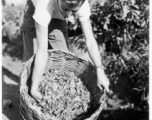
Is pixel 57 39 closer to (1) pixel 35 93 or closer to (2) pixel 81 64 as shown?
(2) pixel 81 64

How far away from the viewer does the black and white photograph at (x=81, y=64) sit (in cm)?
178

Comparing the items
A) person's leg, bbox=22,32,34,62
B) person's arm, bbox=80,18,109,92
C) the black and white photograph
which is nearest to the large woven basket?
the black and white photograph

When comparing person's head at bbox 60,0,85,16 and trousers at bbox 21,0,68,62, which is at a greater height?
person's head at bbox 60,0,85,16

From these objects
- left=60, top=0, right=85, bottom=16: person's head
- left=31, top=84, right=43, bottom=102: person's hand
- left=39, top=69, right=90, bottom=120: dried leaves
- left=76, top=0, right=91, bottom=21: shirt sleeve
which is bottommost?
left=39, top=69, right=90, bottom=120: dried leaves

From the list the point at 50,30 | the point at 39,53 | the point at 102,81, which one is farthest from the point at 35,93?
the point at 50,30

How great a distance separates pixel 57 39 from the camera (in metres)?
2.20

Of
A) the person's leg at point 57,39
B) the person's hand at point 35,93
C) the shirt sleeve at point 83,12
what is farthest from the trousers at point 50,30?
the person's hand at point 35,93

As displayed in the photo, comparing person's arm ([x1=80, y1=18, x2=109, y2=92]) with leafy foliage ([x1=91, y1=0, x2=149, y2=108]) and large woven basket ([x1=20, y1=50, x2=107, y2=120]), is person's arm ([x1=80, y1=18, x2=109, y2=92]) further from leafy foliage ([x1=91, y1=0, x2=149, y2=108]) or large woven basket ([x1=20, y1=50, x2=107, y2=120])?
leafy foliage ([x1=91, y1=0, x2=149, y2=108])

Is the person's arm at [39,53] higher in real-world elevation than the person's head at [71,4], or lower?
lower

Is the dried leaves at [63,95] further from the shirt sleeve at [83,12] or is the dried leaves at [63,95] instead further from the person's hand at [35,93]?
the shirt sleeve at [83,12]

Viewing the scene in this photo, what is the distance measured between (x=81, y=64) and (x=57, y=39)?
1.04ft

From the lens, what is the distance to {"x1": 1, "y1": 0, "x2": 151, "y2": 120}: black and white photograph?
1776 millimetres

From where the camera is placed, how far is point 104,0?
106 inches

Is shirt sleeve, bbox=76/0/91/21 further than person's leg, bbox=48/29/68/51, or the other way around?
person's leg, bbox=48/29/68/51
